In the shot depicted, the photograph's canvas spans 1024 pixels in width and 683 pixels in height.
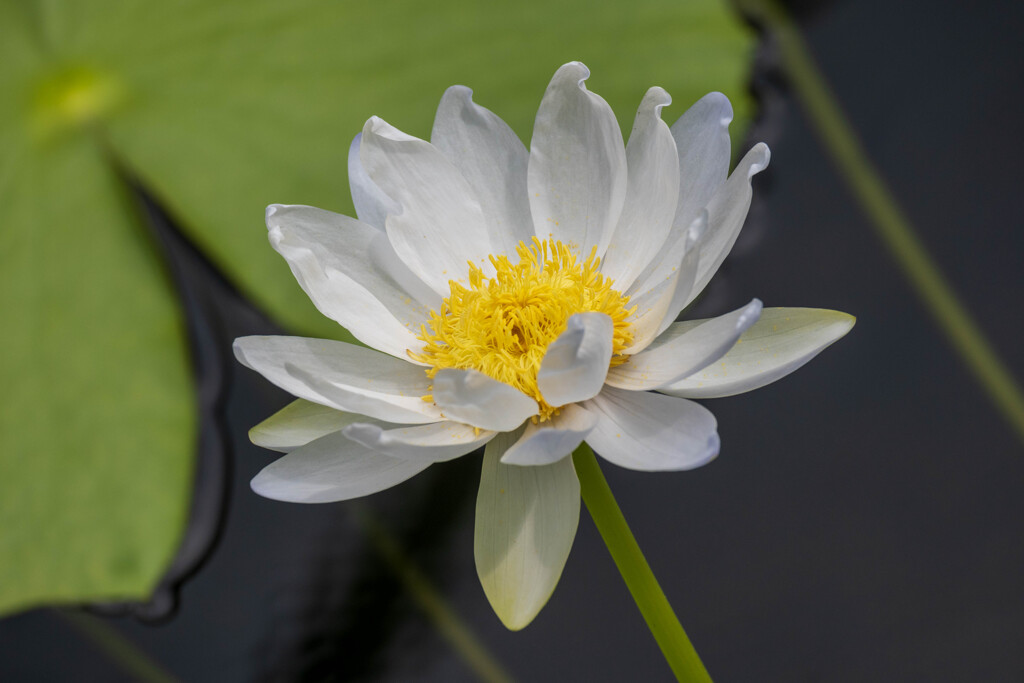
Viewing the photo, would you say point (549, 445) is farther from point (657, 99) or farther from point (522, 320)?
point (657, 99)

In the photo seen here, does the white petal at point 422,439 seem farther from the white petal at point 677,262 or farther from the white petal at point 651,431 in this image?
the white petal at point 677,262

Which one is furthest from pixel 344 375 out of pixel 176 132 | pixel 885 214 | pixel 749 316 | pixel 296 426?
pixel 885 214

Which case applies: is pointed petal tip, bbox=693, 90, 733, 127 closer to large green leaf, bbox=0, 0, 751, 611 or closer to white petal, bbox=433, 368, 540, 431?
white petal, bbox=433, 368, 540, 431

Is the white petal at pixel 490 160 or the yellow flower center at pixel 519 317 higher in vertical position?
the white petal at pixel 490 160

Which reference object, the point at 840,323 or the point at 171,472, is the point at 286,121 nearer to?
the point at 171,472

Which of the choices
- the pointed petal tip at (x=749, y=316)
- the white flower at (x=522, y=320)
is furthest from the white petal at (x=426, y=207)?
the pointed petal tip at (x=749, y=316)

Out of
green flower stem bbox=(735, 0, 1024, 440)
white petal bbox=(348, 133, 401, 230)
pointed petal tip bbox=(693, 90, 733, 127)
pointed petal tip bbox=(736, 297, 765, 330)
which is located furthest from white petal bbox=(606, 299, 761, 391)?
green flower stem bbox=(735, 0, 1024, 440)

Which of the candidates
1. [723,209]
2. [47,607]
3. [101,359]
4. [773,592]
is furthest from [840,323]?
[47,607]
